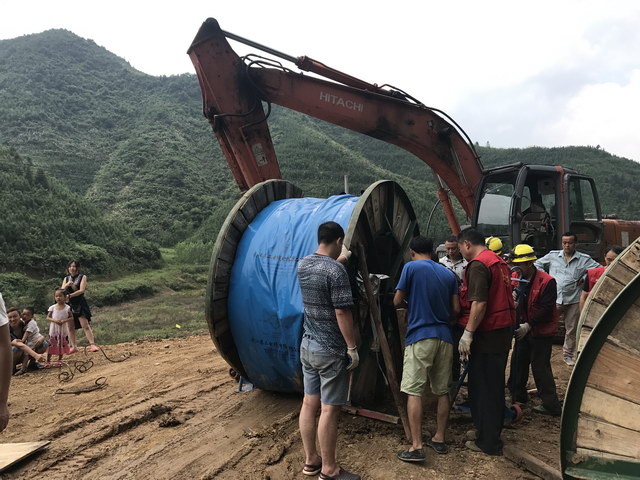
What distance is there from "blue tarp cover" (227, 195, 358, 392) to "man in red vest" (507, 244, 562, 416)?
81.3 inches

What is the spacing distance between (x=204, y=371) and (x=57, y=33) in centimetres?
10642

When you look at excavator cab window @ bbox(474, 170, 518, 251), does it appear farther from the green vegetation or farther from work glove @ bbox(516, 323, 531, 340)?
the green vegetation

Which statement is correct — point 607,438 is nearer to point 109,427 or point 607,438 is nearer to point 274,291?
point 274,291

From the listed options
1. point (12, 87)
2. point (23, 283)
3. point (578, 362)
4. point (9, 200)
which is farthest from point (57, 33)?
point (578, 362)

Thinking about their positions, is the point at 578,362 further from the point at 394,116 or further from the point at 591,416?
the point at 394,116

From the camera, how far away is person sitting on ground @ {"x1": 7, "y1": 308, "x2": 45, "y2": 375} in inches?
287

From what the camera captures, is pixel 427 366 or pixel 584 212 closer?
pixel 427 366

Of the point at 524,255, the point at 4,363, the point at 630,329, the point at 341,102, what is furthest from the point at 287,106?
the point at 630,329

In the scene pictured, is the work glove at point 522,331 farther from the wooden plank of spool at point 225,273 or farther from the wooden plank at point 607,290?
the wooden plank of spool at point 225,273

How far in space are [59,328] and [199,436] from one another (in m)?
4.81

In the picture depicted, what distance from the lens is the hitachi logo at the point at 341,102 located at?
756 centimetres

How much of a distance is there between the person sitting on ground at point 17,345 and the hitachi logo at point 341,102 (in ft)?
19.9

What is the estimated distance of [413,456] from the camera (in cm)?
377

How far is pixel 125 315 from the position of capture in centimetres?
1386
